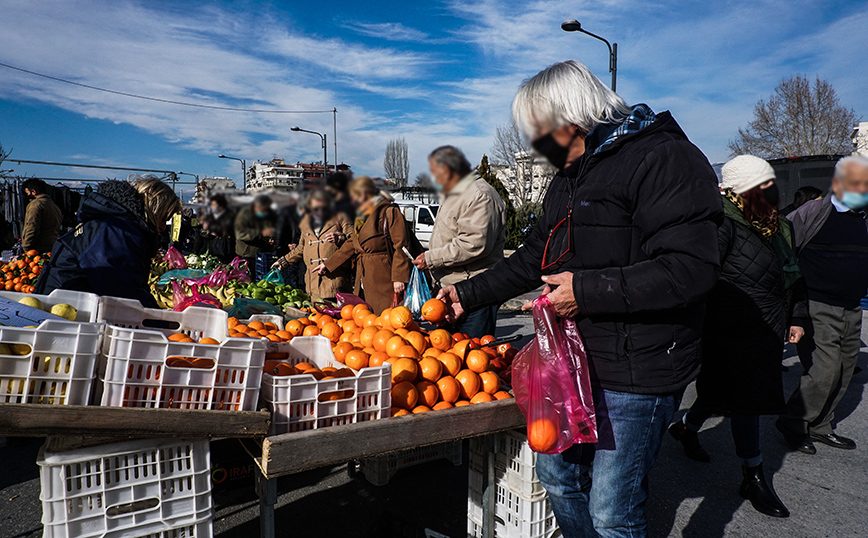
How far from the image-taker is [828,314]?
3.56m

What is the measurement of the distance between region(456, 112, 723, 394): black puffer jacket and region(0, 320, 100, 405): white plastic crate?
4.68ft

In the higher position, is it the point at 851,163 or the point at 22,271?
the point at 851,163

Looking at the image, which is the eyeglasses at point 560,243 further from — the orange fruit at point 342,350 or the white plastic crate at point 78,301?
the white plastic crate at point 78,301

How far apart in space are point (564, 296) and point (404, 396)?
780 mm

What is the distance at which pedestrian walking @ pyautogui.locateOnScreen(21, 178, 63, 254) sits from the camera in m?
6.65

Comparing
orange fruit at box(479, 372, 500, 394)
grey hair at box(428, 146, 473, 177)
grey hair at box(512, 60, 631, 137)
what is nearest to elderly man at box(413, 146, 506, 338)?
orange fruit at box(479, 372, 500, 394)

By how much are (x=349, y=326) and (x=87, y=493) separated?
56.0 inches

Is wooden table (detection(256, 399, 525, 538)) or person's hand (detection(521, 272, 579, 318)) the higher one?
person's hand (detection(521, 272, 579, 318))

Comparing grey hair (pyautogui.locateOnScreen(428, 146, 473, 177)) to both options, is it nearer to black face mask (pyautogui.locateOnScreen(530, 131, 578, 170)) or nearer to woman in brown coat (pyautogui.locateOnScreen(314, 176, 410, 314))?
black face mask (pyautogui.locateOnScreen(530, 131, 578, 170))

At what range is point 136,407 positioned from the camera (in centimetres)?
146

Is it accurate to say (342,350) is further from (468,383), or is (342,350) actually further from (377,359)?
(468,383)

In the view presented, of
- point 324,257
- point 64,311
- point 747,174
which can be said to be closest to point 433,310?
point 64,311

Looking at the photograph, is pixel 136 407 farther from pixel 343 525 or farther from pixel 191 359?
pixel 343 525

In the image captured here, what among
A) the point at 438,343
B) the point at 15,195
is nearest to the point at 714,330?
the point at 438,343
